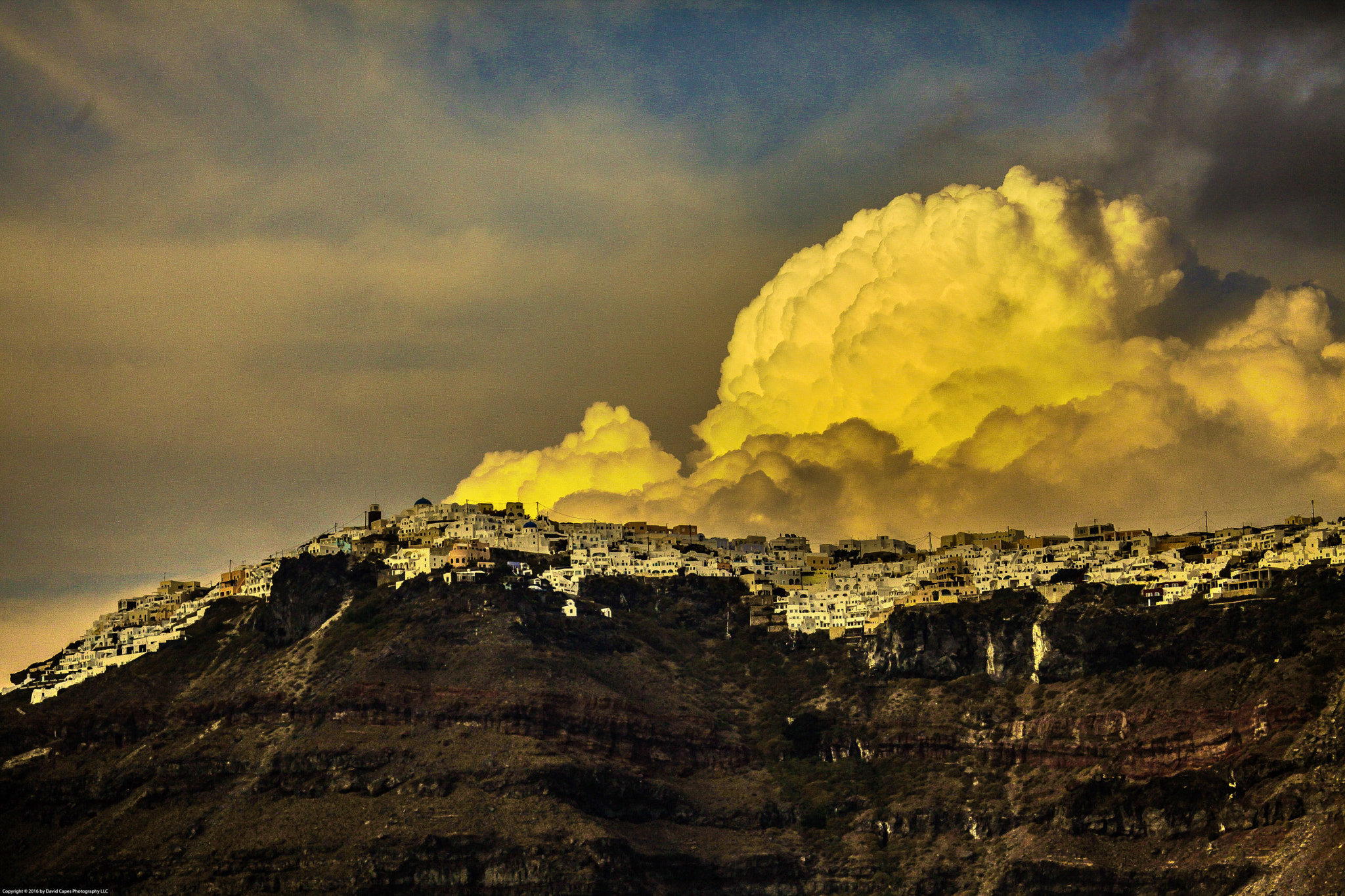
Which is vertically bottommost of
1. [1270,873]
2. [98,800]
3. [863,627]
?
[1270,873]

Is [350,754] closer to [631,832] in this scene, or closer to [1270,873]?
[631,832]

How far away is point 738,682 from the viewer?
19488 centimetres

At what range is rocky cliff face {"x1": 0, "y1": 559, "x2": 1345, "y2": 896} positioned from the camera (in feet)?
517

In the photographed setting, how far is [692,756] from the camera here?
180 m

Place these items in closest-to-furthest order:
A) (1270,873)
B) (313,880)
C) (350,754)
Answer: (1270,873) < (313,880) < (350,754)

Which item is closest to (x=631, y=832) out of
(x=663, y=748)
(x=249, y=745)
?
(x=663, y=748)

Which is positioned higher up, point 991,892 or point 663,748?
point 663,748

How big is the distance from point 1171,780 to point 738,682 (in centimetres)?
4808

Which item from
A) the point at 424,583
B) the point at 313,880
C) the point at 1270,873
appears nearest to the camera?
the point at 1270,873

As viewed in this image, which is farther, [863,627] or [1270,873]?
[863,627]

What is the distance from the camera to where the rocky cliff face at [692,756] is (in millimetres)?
157500

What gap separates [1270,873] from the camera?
14438cm

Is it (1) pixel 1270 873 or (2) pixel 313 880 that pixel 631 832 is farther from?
(1) pixel 1270 873

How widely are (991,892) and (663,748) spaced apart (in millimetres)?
32985
